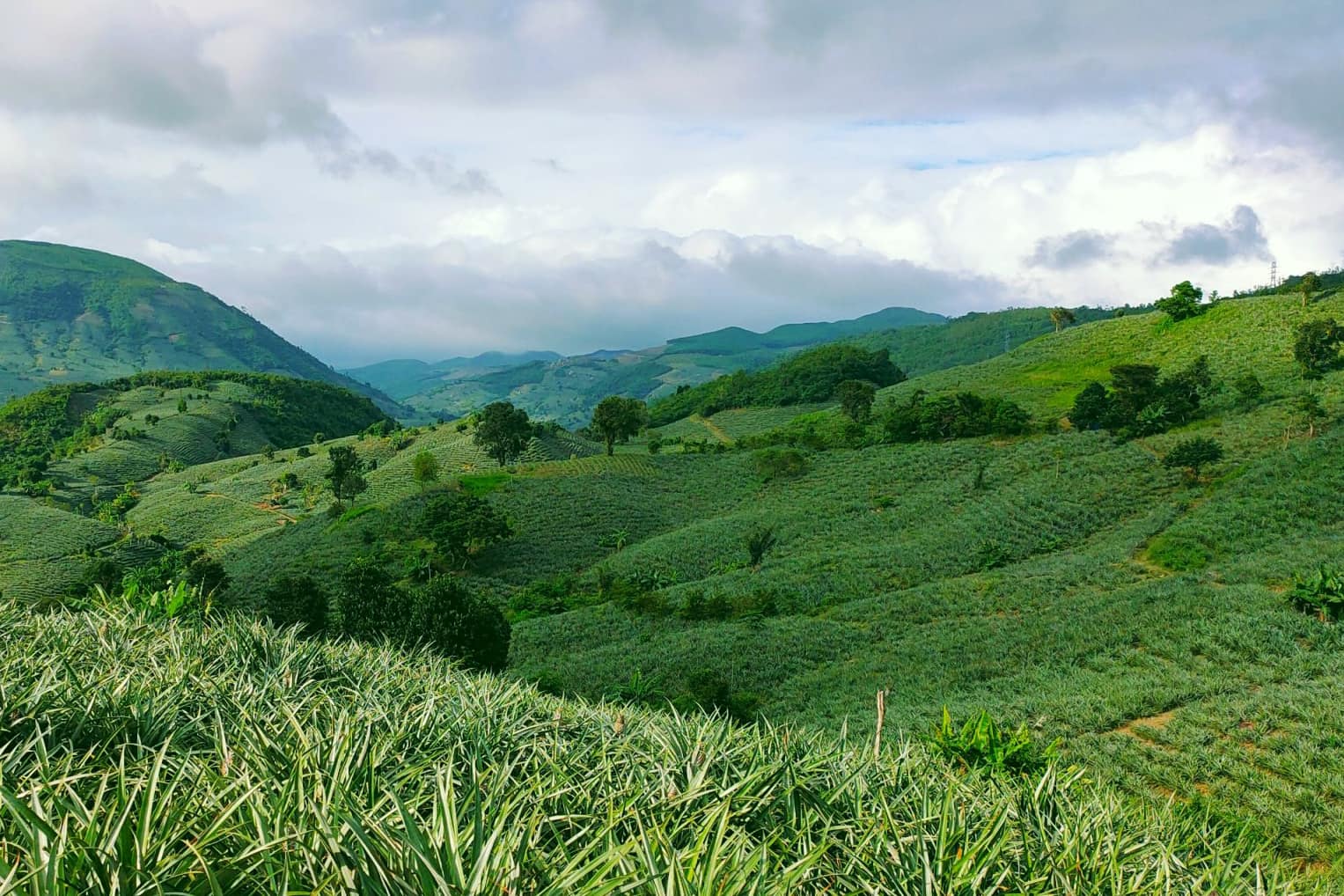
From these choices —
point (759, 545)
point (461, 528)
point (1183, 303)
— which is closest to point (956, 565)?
point (759, 545)

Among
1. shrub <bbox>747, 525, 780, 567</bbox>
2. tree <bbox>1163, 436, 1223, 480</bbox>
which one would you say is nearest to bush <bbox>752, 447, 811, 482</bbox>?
shrub <bbox>747, 525, 780, 567</bbox>

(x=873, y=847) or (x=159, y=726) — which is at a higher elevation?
(x=159, y=726)

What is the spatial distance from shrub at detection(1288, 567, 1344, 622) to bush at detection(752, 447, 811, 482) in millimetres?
41244

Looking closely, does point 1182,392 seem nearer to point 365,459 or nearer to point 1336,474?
point 1336,474

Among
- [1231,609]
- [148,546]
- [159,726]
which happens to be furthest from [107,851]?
[148,546]

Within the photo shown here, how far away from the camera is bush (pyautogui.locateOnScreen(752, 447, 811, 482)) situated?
6019cm

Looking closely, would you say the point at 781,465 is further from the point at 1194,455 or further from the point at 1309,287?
the point at 1309,287

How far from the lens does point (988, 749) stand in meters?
10.7

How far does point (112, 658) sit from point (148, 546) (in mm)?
63514

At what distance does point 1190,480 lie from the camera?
130 feet

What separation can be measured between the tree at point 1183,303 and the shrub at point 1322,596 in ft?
242

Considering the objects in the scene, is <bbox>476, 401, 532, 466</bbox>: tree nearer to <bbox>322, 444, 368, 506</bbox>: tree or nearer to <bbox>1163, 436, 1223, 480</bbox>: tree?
<bbox>322, 444, 368, 506</bbox>: tree

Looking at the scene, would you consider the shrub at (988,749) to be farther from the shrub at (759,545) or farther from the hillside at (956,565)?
the shrub at (759,545)

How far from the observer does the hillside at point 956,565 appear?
13898 millimetres
